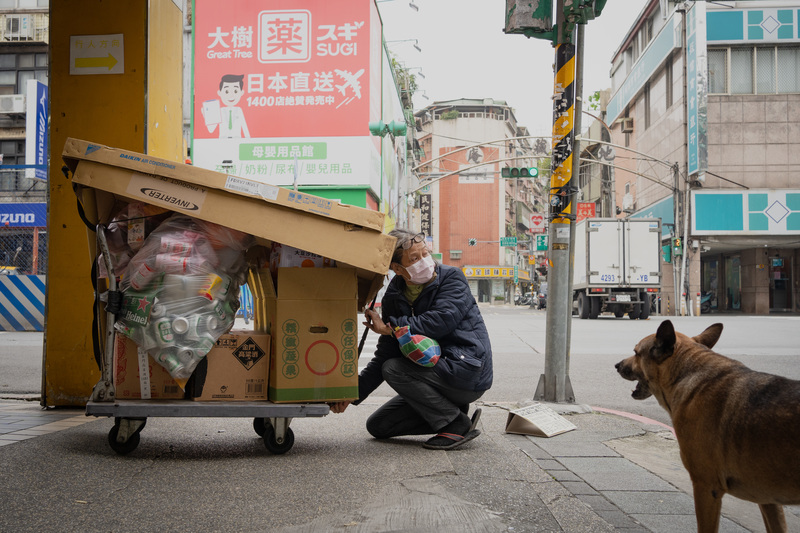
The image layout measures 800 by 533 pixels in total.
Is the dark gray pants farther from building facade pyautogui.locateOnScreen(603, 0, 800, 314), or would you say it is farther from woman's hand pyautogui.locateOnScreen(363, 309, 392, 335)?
building facade pyautogui.locateOnScreen(603, 0, 800, 314)

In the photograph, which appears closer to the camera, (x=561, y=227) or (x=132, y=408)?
(x=132, y=408)

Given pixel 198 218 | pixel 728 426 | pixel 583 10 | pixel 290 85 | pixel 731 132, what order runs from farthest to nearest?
pixel 731 132 < pixel 290 85 < pixel 583 10 < pixel 198 218 < pixel 728 426

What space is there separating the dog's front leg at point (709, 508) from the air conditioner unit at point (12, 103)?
37.9 m

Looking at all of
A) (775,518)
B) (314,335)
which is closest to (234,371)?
(314,335)

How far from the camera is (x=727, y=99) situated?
3186 cm

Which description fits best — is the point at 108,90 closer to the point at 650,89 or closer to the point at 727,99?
the point at 727,99

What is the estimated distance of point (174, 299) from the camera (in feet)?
13.3

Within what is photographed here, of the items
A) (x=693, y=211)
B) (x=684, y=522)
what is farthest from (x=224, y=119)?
(x=684, y=522)

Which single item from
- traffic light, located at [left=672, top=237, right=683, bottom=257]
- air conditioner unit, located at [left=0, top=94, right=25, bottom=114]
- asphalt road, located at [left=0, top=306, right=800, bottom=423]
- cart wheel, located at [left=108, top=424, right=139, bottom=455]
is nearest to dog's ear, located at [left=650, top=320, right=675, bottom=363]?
cart wheel, located at [left=108, top=424, right=139, bottom=455]

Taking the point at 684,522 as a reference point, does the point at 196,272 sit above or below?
above

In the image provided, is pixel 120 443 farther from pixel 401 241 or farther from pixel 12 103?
pixel 12 103

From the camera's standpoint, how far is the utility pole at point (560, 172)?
634 centimetres

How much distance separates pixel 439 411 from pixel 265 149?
25924 millimetres

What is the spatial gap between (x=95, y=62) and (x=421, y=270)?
3.48 metres
